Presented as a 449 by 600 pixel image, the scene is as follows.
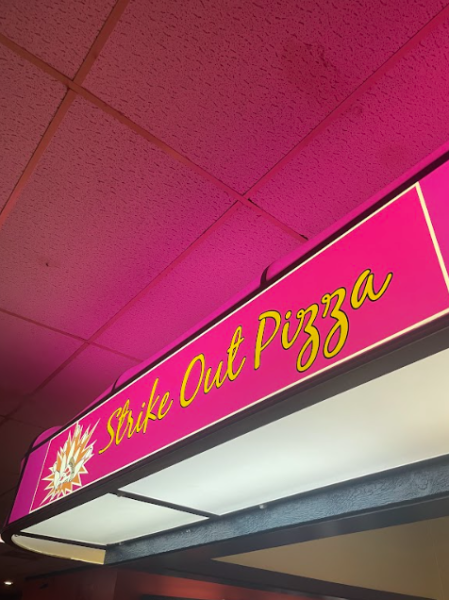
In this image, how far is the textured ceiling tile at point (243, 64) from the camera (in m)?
1.13

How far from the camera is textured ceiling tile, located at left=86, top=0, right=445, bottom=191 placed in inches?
44.6

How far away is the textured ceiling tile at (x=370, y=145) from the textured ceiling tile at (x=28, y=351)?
1.31m

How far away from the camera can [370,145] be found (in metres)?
1.42

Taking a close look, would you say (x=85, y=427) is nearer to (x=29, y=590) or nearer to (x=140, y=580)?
(x=140, y=580)

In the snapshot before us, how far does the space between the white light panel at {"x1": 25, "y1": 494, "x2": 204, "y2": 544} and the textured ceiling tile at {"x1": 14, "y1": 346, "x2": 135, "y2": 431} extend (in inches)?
32.6

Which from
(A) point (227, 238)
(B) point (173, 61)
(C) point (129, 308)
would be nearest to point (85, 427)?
(C) point (129, 308)

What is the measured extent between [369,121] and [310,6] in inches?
14.4

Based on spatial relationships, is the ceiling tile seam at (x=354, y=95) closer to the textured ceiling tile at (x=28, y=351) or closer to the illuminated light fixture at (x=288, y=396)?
the illuminated light fixture at (x=288, y=396)

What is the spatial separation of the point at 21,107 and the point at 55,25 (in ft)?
0.90

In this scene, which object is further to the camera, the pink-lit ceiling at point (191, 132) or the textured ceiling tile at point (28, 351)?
the textured ceiling tile at point (28, 351)

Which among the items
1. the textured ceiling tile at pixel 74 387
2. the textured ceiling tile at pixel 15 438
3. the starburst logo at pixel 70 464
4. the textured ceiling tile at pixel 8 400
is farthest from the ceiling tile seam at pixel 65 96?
Result: the textured ceiling tile at pixel 15 438

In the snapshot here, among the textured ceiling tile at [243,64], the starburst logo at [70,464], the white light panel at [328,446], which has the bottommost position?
the white light panel at [328,446]

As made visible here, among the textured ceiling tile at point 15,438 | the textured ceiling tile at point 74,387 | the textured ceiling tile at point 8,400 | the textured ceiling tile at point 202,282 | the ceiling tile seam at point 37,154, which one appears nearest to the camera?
the ceiling tile seam at point 37,154

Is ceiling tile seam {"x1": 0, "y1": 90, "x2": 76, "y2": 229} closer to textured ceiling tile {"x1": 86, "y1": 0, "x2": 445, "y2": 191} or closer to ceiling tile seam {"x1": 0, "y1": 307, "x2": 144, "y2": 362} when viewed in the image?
textured ceiling tile {"x1": 86, "y1": 0, "x2": 445, "y2": 191}
